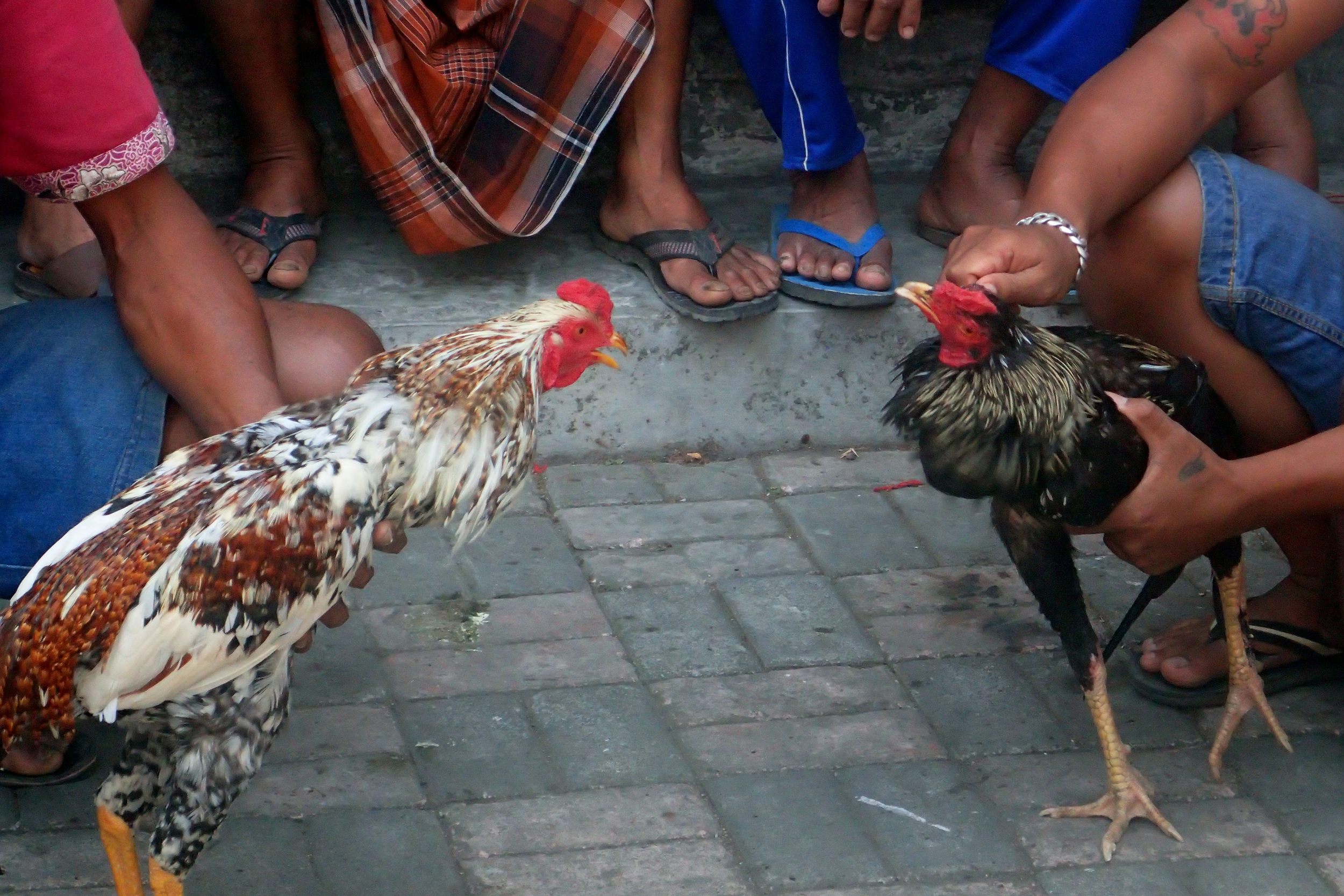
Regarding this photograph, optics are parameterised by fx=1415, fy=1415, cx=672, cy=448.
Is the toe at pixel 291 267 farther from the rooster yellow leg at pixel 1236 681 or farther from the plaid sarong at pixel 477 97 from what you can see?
the rooster yellow leg at pixel 1236 681

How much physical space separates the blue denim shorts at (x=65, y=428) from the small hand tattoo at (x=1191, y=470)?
1714 millimetres

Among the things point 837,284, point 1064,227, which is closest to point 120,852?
point 1064,227

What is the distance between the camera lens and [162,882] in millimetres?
2057

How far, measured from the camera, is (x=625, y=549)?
11.0 ft

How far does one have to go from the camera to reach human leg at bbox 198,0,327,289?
3607mm

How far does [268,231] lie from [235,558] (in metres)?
1.93

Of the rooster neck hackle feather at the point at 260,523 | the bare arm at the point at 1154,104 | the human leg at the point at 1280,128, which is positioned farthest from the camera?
the human leg at the point at 1280,128

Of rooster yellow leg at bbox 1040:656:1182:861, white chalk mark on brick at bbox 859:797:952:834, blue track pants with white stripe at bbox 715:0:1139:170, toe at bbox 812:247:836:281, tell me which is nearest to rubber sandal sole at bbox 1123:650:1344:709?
rooster yellow leg at bbox 1040:656:1182:861

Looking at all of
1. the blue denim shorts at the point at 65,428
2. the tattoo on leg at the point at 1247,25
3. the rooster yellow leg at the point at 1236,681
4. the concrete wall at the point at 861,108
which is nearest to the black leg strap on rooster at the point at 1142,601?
the rooster yellow leg at the point at 1236,681

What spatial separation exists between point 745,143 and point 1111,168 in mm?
2051

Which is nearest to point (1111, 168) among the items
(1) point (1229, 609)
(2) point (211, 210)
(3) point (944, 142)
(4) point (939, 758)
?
(1) point (1229, 609)

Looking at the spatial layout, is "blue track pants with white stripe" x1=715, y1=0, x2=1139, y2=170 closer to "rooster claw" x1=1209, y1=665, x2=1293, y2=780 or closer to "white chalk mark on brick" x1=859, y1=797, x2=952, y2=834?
"rooster claw" x1=1209, y1=665, x2=1293, y2=780

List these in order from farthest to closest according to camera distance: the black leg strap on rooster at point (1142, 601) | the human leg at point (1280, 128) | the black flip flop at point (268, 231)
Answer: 1. the human leg at point (1280, 128)
2. the black flip flop at point (268, 231)
3. the black leg strap on rooster at point (1142, 601)

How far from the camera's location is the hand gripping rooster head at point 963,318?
7.23ft
